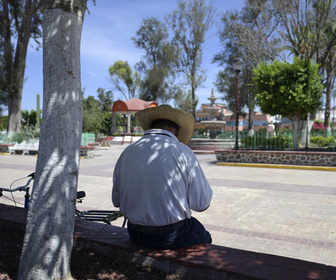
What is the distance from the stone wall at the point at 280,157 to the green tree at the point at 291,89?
5.10ft

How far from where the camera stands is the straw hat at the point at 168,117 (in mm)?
2660

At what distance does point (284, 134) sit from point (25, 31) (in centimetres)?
1913

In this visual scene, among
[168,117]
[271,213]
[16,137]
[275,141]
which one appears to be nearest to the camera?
[168,117]

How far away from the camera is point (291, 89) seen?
44.8 ft

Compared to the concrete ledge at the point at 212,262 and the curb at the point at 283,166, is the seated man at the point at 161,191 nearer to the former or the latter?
the concrete ledge at the point at 212,262

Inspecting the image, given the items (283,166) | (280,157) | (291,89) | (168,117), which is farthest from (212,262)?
(291,89)

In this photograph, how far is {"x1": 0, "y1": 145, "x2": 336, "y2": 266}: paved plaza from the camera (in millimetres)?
4066

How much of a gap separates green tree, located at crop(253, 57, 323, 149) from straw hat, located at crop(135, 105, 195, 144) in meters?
11.7

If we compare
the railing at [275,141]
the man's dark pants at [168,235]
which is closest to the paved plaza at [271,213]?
the man's dark pants at [168,235]

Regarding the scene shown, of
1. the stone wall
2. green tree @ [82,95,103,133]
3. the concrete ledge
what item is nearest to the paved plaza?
the concrete ledge

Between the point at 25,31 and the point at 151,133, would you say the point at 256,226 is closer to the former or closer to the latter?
the point at 151,133

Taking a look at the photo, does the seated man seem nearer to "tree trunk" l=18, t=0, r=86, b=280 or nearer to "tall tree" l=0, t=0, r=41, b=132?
"tree trunk" l=18, t=0, r=86, b=280

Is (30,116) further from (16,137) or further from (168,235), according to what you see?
(168,235)

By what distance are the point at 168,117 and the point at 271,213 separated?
3.74 metres
